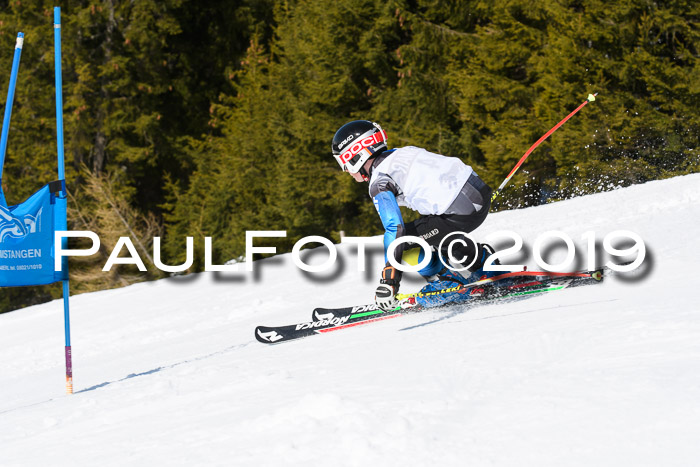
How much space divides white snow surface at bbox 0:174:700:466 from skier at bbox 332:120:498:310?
48cm

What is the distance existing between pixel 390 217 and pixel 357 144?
614mm

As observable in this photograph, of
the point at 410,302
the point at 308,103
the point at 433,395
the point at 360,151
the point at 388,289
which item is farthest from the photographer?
the point at 308,103

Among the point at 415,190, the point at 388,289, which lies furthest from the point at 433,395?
the point at 415,190

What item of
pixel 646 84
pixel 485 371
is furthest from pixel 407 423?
pixel 646 84

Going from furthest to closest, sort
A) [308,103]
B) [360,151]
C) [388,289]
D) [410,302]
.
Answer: [308,103] → [410,302] → [360,151] → [388,289]

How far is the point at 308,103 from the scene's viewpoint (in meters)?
28.0

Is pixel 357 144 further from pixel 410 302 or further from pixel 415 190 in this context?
pixel 410 302

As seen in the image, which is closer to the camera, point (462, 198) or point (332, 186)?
point (462, 198)

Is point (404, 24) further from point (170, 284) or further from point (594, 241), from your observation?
point (594, 241)

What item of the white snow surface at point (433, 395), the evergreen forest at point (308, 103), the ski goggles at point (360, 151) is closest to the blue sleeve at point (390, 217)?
the ski goggles at point (360, 151)

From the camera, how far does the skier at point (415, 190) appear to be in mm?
5512

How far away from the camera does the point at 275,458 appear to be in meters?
2.96

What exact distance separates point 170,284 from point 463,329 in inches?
286

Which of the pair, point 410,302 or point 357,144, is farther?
point 410,302
